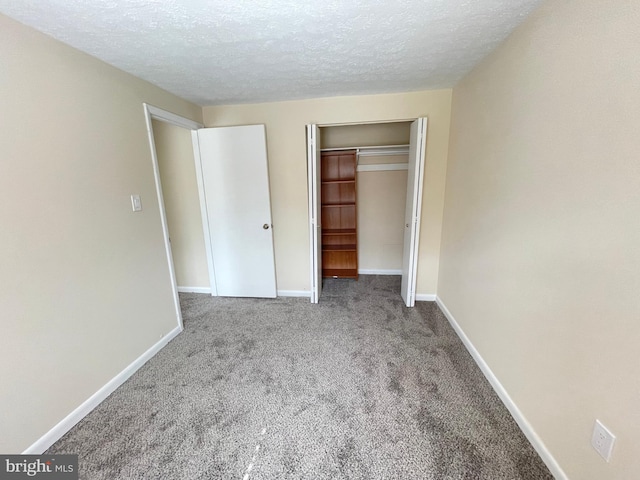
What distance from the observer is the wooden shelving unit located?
3689 millimetres

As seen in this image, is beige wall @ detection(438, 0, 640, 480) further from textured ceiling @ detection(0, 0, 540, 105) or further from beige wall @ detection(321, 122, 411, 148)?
beige wall @ detection(321, 122, 411, 148)

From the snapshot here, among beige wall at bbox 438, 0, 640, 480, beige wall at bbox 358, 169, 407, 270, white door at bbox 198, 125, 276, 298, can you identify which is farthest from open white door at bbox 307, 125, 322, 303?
beige wall at bbox 438, 0, 640, 480

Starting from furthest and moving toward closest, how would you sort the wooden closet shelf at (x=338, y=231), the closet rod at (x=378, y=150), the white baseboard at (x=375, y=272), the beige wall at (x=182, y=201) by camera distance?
1. the white baseboard at (x=375, y=272)
2. the wooden closet shelf at (x=338, y=231)
3. the closet rod at (x=378, y=150)
4. the beige wall at (x=182, y=201)

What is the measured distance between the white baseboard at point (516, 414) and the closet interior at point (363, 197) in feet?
5.88

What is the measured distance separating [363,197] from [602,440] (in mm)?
3176

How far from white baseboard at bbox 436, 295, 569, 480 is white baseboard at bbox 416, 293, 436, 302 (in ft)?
2.41

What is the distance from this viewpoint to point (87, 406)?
1.65 meters

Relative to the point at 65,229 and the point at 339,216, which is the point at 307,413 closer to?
the point at 65,229

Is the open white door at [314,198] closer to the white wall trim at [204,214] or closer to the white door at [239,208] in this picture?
the white door at [239,208]

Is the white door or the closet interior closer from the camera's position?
the white door

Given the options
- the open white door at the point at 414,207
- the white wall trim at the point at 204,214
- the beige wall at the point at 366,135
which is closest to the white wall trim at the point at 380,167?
the beige wall at the point at 366,135

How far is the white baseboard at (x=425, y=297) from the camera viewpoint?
10.1 ft

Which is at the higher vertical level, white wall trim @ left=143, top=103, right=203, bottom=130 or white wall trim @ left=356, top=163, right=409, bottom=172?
white wall trim @ left=143, top=103, right=203, bottom=130

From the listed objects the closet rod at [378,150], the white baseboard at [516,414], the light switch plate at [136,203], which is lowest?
the white baseboard at [516,414]
